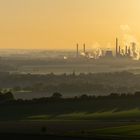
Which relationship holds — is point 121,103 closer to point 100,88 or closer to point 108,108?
point 108,108

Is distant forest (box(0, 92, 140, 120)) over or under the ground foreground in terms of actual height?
under

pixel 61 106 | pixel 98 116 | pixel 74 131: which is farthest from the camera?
pixel 61 106

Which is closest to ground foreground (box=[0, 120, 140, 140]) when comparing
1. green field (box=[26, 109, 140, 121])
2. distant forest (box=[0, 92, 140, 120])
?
green field (box=[26, 109, 140, 121])

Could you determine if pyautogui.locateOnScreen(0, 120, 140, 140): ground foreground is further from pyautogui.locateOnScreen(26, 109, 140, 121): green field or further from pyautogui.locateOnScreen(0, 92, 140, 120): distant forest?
pyautogui.locateOnScreen(0, 92, 140, 120): distant forest

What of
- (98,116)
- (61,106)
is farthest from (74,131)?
(61,106)

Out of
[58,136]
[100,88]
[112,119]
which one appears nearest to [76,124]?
[112,119]

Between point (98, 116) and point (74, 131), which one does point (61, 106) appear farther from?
point (74, 131)

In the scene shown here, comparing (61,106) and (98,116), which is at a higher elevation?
(98,116)

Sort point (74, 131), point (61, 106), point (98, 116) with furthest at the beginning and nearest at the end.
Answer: point (61, 106)
point (98, 116)
point (74, 131)

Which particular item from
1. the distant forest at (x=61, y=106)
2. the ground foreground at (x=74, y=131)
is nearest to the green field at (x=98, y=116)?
the distant forest at (x=61, y=106)

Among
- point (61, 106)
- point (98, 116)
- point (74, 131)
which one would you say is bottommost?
point (61, 106)

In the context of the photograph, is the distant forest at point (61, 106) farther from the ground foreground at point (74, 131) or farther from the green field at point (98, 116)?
the ground foreground at point (74, 131)
